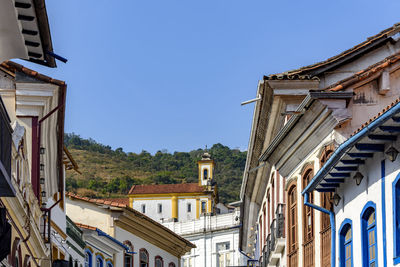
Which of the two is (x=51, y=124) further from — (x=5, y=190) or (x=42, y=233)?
(x=5, y=190)

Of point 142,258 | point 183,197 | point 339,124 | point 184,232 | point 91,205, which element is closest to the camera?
point 339,124

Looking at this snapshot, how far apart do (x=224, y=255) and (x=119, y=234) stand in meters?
41.0

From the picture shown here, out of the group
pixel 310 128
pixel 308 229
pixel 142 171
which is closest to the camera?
pixel 310 128

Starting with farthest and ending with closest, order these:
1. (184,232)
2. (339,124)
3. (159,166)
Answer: (159,166) → (184,232) → (339,124)

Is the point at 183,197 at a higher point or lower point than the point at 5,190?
higher

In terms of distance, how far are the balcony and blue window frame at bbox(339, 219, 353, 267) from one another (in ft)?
27.3

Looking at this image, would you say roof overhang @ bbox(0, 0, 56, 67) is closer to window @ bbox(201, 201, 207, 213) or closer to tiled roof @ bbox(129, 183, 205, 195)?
window @ bbox(201, 201, 207, 213)

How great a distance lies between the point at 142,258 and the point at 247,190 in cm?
1413

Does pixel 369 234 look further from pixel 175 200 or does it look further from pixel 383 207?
pixel 175 200

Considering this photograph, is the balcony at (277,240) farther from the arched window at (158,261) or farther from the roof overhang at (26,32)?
the arched window at (158,261)

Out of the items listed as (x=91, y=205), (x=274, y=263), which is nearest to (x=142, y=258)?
(x=91, y=205)

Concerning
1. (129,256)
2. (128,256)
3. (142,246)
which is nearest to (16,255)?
(128,256)

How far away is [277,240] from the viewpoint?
3105cm

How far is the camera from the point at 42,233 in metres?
31.0
